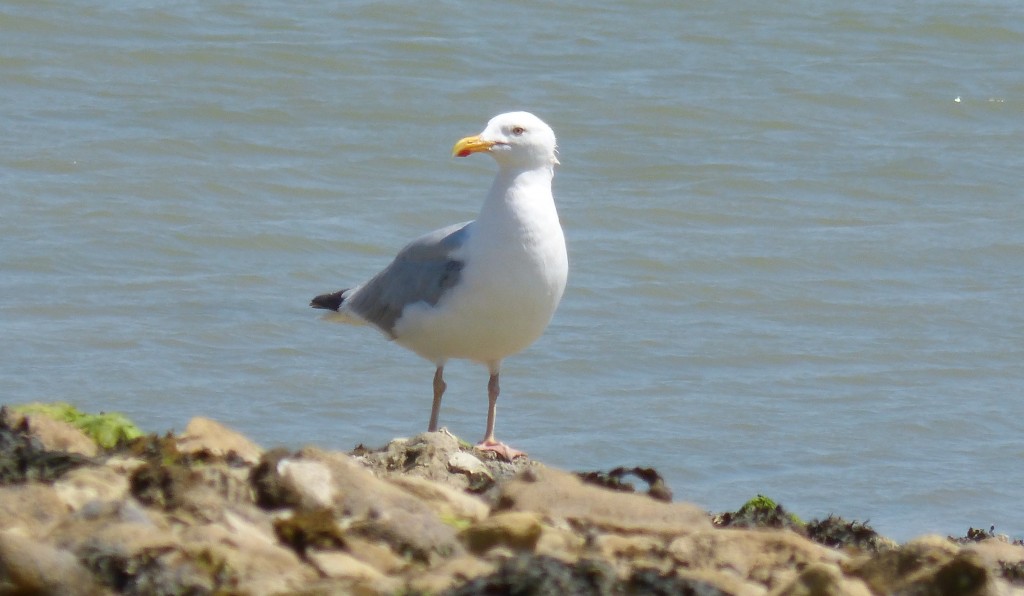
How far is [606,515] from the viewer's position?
4.48m

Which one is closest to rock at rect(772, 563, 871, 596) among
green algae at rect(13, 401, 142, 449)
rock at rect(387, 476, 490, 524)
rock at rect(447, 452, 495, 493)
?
rock at rect(387, 476, 490, 524)

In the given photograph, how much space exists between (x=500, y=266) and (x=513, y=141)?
1.78 ft

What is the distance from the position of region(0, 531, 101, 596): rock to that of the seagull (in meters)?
3.57

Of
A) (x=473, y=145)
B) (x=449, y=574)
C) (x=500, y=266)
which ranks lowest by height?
(x=449, y=574)

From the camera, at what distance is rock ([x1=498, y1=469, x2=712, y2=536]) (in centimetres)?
443

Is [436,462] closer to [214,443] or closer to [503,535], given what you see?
[214,443]

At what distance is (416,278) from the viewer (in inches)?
299

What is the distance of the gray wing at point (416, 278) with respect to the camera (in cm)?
740

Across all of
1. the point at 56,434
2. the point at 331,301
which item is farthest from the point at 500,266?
the point at 56,434

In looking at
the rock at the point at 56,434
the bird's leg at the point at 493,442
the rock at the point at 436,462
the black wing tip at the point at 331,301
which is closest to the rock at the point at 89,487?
the rock at the point at 56,434

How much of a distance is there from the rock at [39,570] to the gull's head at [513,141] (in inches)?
158

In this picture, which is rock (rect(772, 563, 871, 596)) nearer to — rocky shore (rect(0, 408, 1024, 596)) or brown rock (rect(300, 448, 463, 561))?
rocky shore (rect(0, 408, 1024, 596))

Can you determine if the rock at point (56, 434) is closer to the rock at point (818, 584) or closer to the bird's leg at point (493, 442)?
the rock at point (818, 584)

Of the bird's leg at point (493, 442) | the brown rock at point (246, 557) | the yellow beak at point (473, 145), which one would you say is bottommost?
the bird's leg at point (493, 442)
